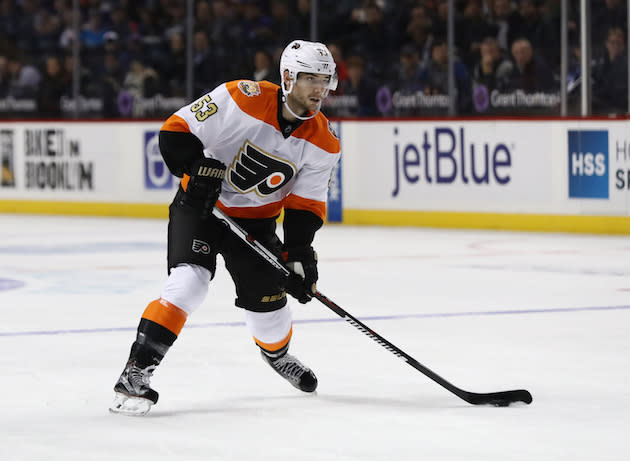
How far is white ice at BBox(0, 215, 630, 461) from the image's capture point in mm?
3391

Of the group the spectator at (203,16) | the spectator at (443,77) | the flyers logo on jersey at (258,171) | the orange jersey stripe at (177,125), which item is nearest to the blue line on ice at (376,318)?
the flyers logo on jersey at (258,171)

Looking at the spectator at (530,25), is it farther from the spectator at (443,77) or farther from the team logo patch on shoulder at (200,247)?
the team logo patch on shoulder at (200,247)

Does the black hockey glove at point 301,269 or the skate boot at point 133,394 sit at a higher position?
the black hockey glove at point 301,269

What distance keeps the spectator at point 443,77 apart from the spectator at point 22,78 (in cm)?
441

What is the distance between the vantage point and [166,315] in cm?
384

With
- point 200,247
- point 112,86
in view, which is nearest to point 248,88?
point 200,247

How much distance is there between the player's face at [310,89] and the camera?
3.93 metres

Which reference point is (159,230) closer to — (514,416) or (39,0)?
(39,0)

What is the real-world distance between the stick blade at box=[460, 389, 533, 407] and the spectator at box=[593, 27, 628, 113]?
660cm

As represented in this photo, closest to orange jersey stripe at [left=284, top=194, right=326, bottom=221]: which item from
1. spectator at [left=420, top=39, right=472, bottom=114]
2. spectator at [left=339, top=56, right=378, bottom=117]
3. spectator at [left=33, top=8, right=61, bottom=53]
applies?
spectator at [left=420, top=39, right=472, bottom=114]

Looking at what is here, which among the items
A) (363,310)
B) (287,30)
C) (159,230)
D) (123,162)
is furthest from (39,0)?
(363,310)

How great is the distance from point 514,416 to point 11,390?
1.58 m

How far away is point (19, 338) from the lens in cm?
533

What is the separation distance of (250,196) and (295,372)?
22.3 inches
